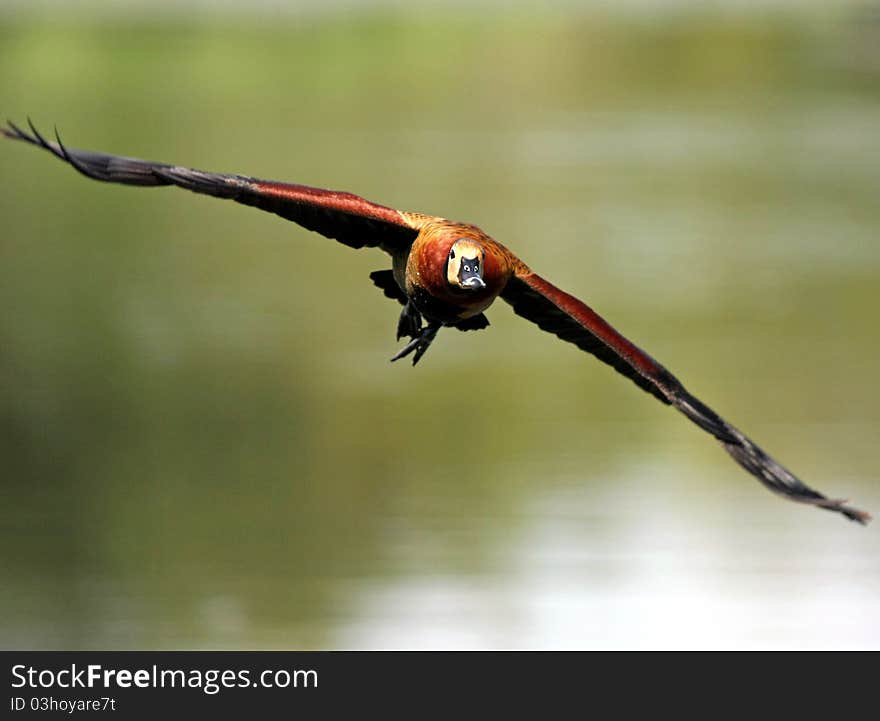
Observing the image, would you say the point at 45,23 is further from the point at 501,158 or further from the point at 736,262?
the point at 736,262

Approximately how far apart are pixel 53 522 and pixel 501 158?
14.2 metres

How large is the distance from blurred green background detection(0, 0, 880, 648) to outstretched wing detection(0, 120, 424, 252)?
240 inches

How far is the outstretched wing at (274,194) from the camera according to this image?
344 inches

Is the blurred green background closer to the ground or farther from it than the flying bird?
farther from it

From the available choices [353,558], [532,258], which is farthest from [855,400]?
[353,558]

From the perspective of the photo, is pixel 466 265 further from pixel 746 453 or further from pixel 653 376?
pixel 746 453

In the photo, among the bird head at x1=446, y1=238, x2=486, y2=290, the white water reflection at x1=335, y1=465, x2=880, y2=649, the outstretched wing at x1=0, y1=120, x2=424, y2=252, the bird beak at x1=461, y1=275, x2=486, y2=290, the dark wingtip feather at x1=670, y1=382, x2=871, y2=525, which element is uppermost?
the white water reflection at x1=335, y1=465, x2=880, y2=649

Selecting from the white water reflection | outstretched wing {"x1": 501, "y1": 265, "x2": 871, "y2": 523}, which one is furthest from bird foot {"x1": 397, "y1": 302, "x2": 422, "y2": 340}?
the white water reflection

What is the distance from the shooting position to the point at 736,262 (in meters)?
A: 25.0

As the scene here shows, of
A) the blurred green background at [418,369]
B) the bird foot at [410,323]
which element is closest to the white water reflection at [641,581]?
the blurred green background at [418,369]

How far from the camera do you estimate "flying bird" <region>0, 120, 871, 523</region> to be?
8555 mm

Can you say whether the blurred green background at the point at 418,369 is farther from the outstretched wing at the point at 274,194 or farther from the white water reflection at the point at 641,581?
the outstretched wing at the point at 274,194

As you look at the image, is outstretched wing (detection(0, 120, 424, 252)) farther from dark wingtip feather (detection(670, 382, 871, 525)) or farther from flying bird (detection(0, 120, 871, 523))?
dark wingtip feather (detection(670, 382, 871, 525))

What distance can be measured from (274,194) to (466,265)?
970mm
